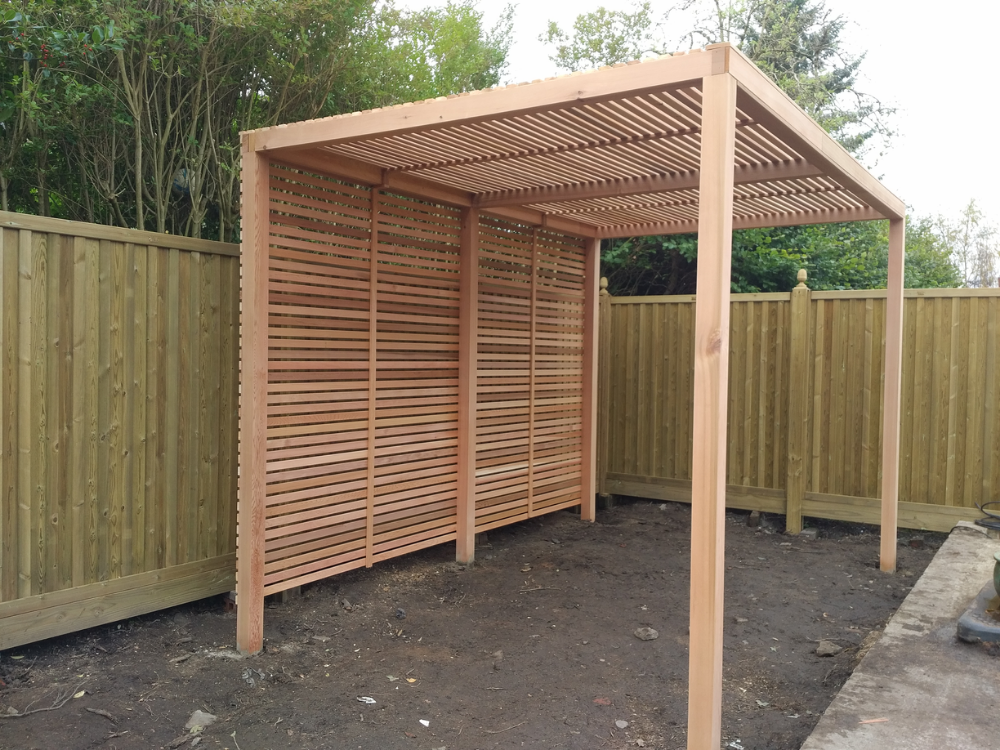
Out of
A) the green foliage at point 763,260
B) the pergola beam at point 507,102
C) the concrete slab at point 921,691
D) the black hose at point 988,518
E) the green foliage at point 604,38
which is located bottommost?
the concrete slab at point 921,691

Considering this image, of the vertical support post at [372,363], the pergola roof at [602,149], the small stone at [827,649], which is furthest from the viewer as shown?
the vertical support post at [372,363]

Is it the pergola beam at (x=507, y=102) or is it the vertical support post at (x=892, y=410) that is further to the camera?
the vertical support post at (x=892, y=410)

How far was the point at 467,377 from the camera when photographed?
17.2 ft

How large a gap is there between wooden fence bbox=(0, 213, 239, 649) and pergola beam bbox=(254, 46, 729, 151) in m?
0.90

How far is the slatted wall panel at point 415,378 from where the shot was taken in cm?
465

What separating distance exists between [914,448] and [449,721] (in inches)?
177

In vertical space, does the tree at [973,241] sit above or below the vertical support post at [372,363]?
above

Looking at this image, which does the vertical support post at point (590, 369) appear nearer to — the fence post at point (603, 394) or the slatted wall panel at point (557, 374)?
the slatted wall panel at point (557, 374)

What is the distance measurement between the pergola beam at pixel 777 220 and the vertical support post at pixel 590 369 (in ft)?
1.43

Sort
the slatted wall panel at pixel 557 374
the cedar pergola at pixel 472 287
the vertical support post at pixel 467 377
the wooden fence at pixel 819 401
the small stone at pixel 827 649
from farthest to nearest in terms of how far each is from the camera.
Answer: the slatted wall panel at pixel 557 374 < the wooden fence at pixel 819 401 < the vertical support post at pixel 467 377 < the small stone at pixel 827 649 < the cedar pergola at pixel 472 287

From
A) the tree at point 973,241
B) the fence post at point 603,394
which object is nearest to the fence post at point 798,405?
the fence post at point 603,394

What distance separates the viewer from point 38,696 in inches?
122

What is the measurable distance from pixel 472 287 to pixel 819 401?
3066mm

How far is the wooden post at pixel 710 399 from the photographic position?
2471 millimetres
